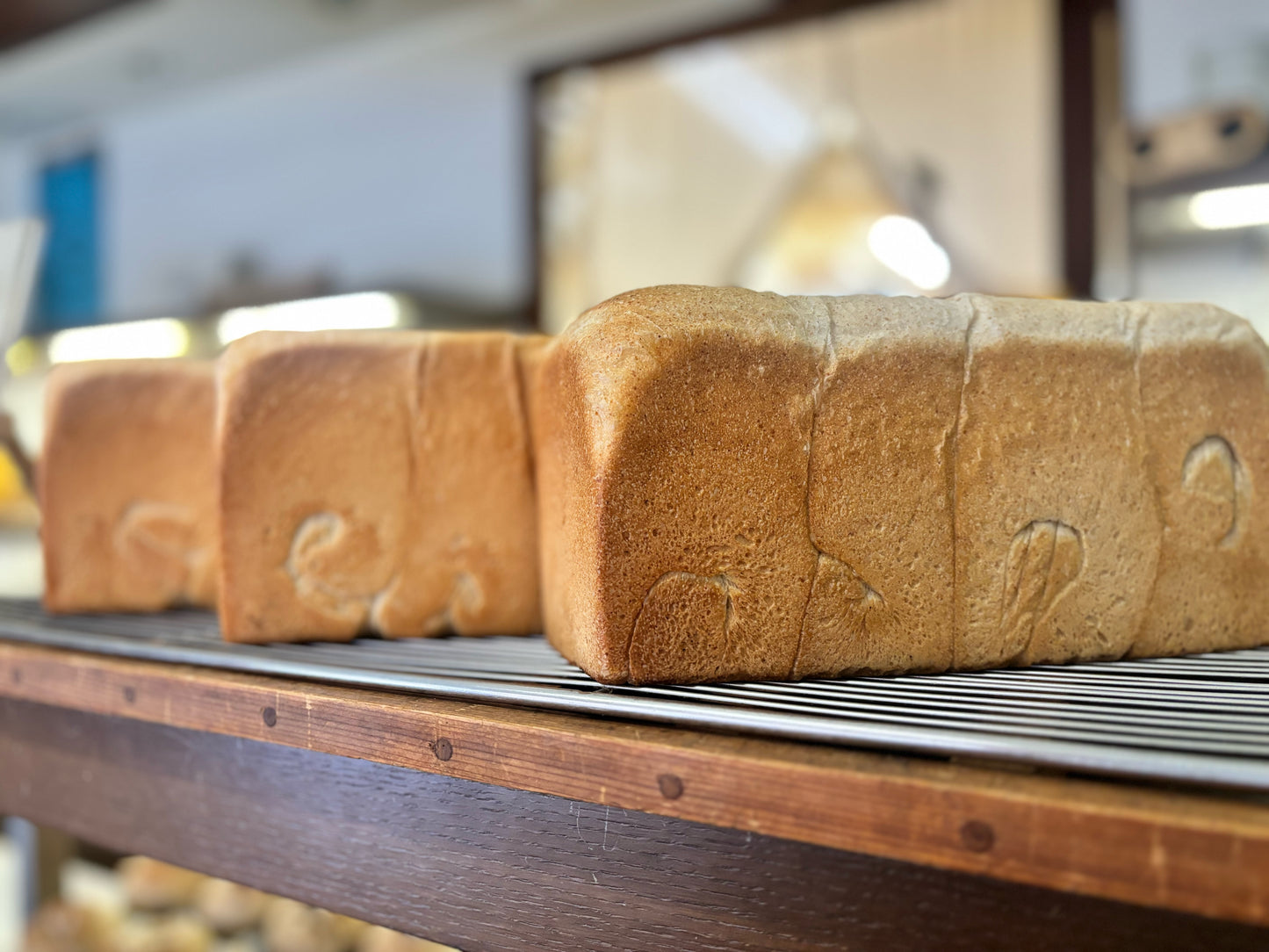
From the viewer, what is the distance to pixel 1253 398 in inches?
31.9

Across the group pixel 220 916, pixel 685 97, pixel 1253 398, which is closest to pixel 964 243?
pixel 685 97

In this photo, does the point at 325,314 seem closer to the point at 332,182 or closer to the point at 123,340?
the point at 332,182

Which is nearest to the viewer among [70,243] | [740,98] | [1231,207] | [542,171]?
[1231,207]

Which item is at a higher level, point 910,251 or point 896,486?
point 910,251

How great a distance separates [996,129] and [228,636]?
9.76 feet

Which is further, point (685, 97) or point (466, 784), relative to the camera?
point (685, 97)

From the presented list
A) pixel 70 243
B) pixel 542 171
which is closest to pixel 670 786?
pixel 542 171

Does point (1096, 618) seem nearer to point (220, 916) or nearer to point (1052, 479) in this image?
point (1052, 479)

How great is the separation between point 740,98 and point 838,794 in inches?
137

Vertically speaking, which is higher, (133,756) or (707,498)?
(707,498)

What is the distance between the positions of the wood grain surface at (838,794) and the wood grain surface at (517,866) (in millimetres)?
22

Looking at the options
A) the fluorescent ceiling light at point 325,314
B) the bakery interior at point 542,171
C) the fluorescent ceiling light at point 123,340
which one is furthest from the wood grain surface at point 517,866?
the fluorescent ceiling light at point 123,340

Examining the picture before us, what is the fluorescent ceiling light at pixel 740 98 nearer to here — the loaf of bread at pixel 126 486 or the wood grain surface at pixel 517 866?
the loaf of bread at pixel 126 486

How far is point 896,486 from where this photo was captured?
73 cm
